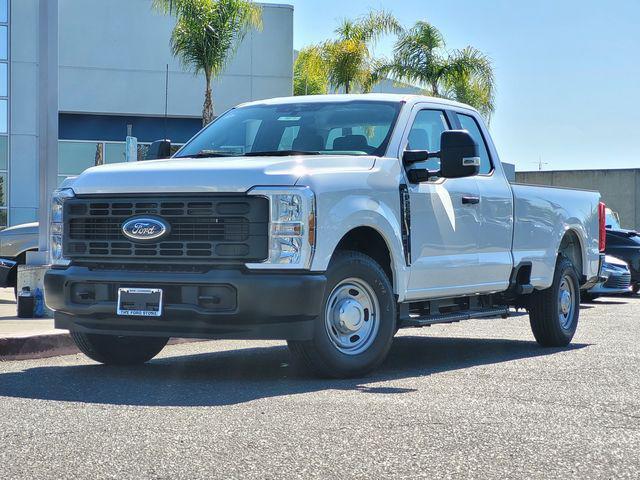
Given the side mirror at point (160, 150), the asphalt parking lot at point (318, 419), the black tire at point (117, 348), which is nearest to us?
the asphalt parking lot at point (318, 419)

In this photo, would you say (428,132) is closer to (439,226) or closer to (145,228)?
(439,226)

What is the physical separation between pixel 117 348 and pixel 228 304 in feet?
5.66

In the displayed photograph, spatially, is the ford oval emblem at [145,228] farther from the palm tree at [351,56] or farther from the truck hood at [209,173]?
the palm tree at [351,56]

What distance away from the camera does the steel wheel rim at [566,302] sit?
11.1m

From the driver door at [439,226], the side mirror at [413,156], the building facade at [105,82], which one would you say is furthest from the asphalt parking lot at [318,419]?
the building facade at [105,82]

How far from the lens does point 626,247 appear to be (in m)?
22.2

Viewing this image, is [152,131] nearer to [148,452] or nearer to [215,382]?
[215,382]

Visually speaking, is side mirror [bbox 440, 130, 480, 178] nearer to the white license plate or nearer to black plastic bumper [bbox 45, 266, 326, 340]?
black plastic bumper [bbox 45, 266, 326, 340]

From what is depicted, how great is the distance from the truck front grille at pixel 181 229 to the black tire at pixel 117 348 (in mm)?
810

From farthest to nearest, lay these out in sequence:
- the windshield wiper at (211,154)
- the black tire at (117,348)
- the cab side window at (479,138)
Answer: the cab side window at (479,138) < the windshield wiper at (211,154) < the black tire at (117,348)

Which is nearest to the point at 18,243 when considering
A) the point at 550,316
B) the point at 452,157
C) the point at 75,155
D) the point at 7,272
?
the point at 7,272

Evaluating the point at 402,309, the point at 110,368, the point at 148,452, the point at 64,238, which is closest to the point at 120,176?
the point at 64,238

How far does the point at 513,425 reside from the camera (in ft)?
Answer: 20.4

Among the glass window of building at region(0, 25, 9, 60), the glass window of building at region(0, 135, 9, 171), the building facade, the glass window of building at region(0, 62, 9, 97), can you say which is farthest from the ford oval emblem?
the glass window of building at region(0, 25, 9, 60)
